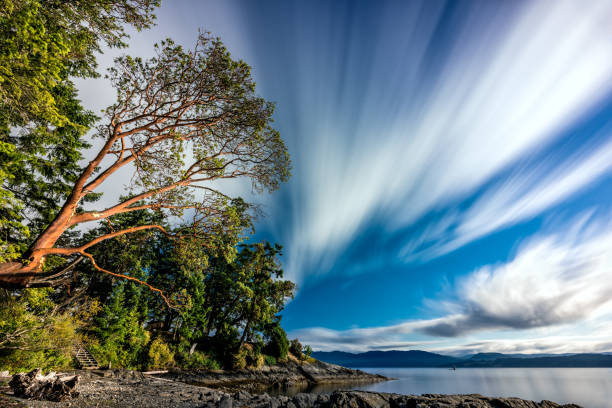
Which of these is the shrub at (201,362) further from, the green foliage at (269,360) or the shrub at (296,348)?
the shrub at (296,348)

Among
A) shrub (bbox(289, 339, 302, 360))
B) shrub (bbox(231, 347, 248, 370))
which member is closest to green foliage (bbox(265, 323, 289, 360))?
shrub (bbox(289, 339, 302, 360))

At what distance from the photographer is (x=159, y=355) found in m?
26.1

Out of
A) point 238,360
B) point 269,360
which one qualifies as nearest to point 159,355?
point 238,360

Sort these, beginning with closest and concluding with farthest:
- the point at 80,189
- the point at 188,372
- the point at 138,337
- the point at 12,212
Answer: the point at 80,189 < the point at 12,212 < the point at 138,337 < the point at 188,372

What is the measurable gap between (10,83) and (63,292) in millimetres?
29034

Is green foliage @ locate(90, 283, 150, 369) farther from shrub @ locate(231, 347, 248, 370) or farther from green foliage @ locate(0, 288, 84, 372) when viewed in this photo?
shrub @ locate(231, 347, 248, 370)

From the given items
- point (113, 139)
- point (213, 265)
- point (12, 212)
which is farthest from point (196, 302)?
point (113, 139)

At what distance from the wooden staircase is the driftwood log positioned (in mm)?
14116

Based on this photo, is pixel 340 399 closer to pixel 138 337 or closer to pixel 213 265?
pixel 138 337

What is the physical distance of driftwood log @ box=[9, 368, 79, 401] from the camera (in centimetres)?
861

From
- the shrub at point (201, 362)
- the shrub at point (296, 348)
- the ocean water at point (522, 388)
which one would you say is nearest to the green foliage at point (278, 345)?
the shrub at point (296, 348)

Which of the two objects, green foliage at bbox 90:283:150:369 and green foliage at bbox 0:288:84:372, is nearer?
green foliage at bbox 0:288:84:372

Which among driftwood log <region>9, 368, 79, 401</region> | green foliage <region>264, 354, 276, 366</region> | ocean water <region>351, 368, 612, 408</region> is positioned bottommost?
ocean water <region>351, 368, 612, 408</region>

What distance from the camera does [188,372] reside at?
89.2 feet
